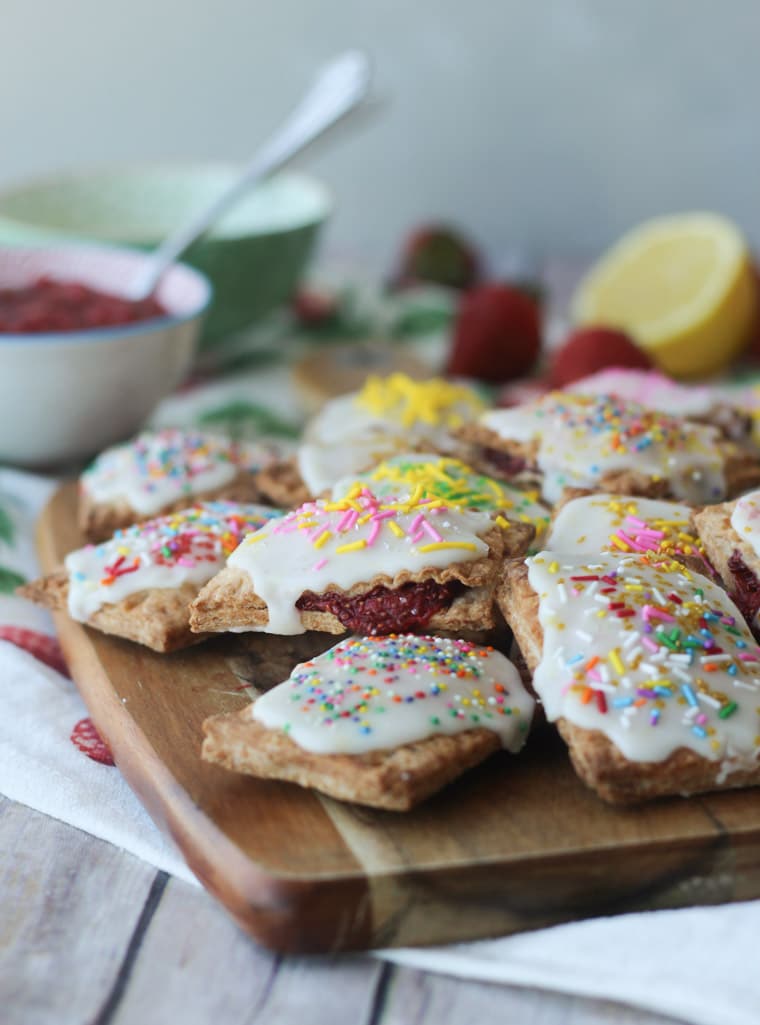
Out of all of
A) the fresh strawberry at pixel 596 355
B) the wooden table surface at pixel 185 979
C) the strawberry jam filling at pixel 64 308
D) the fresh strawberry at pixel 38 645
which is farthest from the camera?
the fresh strawberry at pixel 596 355

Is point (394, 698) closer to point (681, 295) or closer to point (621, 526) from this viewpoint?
point (621, 526)

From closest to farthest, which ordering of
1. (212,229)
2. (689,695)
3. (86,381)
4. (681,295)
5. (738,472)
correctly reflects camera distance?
1. (689,695)
2. (738,472)
3. (86,381)
4. (212,229)
5. (681,295)

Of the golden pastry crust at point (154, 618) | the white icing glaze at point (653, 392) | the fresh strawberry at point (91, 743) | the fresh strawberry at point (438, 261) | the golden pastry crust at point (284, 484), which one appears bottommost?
the fresh strawberry at point (438, 261)

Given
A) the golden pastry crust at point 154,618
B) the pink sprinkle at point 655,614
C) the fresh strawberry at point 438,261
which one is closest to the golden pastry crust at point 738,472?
the pink sprinkle at point 655,614

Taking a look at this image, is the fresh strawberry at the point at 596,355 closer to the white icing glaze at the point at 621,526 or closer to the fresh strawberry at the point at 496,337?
the fresh strawberry at the point at 496,337

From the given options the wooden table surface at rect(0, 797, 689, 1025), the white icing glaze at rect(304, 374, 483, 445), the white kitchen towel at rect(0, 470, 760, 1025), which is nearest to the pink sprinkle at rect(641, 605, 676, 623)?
the white kitchen towel at rect(0, 470, 760, 1025)

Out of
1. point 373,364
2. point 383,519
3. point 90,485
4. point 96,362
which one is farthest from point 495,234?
point 383,519

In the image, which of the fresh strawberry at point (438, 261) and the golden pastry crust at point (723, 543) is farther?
the fresh strawberry at point (438, 261)

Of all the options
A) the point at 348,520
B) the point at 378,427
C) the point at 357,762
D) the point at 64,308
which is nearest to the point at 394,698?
the point at 357,762
